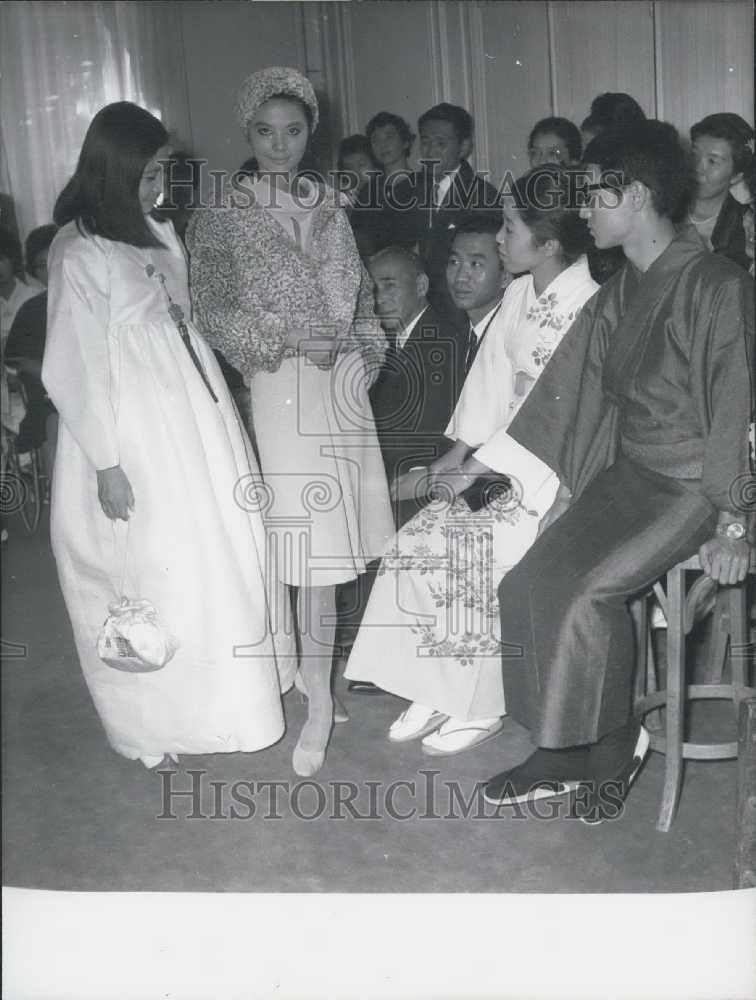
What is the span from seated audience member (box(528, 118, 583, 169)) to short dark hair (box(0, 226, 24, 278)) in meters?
1.03

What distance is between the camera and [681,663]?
234cm

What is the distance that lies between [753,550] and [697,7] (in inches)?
40.5

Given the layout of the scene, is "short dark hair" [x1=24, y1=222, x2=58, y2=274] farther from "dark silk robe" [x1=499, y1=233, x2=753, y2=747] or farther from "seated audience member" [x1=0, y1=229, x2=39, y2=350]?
"dark silk robe" [x1=499, y1=233, x2=753, y2=747]

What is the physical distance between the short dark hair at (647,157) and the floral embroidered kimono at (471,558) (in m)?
0.26

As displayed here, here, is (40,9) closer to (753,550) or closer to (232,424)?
(232,424)

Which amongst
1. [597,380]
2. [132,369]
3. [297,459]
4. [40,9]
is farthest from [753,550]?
[40,9]

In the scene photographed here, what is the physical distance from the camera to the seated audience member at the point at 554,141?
2301 millimetres

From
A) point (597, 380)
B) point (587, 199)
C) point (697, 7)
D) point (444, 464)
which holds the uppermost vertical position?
point (697, 7)

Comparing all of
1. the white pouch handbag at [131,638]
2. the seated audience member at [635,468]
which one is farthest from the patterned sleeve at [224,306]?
the seated audience member at [635,468]

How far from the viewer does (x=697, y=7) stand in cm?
215

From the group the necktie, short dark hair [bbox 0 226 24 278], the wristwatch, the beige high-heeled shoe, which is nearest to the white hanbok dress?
short dark hair [bbox 0 226 24 278]

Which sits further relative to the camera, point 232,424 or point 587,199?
point 232,424

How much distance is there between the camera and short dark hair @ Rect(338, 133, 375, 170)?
7.52 ft
